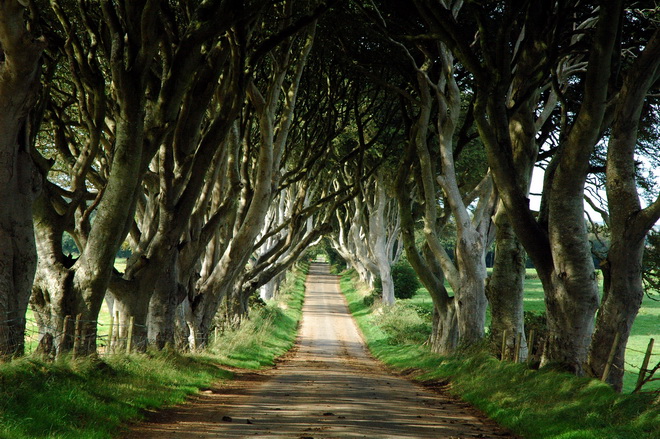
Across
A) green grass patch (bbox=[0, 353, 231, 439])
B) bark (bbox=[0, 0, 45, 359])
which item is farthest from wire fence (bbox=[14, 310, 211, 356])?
green grass patch (bbox=[0, 353, 231, 439])

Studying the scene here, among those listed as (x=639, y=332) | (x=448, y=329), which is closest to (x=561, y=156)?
(x=448, y=329)

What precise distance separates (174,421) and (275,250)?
14.3 meters

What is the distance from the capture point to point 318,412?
9562 mm

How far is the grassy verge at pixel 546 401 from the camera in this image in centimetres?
759

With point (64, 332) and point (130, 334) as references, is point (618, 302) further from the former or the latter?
point (130, 334)

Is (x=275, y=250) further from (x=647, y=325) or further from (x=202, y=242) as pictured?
(x=647, y=325)

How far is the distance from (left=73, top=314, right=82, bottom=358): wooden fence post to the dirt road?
146cm

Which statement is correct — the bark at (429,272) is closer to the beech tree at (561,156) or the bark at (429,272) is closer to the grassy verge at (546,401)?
the grassy verge at (546,401)

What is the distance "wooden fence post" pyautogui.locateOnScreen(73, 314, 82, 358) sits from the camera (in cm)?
938

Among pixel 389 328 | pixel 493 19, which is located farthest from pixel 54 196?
pixel 389 328

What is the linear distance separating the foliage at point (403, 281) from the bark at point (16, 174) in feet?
138

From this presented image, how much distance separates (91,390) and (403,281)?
41.9 meters

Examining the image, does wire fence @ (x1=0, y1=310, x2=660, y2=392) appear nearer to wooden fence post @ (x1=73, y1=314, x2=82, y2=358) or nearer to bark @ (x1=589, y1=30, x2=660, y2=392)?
wooden fence post @ (x1=73, y1=314, x2=82, y2=358)

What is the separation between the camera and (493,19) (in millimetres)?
15312
